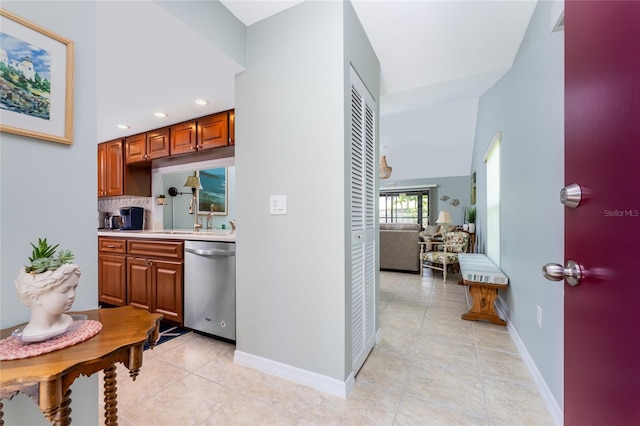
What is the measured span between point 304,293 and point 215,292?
93 cm

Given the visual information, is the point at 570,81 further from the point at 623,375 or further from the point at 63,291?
the point at 63,291

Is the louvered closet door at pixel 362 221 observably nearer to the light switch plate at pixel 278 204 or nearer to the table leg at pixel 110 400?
the light switch plate at pixel 278 204

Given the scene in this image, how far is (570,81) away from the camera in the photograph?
73cm

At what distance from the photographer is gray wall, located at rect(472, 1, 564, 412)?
1417 millimetres

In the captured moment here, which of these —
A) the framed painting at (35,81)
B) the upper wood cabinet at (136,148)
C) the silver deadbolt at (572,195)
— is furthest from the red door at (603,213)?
the upper wood cabinet at (136,148)

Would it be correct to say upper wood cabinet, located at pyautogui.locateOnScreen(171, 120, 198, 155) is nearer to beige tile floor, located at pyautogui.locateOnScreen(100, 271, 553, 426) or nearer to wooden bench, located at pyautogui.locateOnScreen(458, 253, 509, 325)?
beige tile floor, located at pyautogui.locateOnScreen(100, 271, 553, 426)

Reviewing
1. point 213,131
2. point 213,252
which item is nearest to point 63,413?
point 213,252

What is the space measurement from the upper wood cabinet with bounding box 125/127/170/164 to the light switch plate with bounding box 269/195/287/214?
1900 mm

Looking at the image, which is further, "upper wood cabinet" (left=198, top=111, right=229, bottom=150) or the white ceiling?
"upper wood cabinet" (left=198, top=111, right=229, bottom=150)

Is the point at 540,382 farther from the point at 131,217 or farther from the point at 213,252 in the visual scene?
the point at 131,217

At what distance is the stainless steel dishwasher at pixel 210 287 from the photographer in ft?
6.88

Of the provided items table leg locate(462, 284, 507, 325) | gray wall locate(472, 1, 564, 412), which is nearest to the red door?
gray wall locate(472, 1, 564, 412)

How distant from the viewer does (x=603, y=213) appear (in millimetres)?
587

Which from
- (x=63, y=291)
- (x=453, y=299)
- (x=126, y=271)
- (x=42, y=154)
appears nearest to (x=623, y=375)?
(x=63, y=291)
